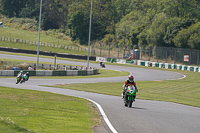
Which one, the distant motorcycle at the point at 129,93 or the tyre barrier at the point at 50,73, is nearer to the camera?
the distant motorcycle at the point at 129,93

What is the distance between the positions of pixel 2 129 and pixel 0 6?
137m

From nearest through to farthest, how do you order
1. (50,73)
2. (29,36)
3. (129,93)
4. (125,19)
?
(129,93)
(50,73)
(29,36)
(125,19)

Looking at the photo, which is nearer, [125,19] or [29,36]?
[29,36]

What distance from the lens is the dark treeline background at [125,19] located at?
81.1m

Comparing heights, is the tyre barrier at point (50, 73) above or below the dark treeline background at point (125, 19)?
below

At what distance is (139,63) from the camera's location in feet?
241

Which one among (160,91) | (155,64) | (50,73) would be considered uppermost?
(155,64)

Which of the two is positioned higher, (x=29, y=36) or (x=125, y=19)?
(x=125, y=19)

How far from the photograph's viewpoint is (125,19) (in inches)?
4377

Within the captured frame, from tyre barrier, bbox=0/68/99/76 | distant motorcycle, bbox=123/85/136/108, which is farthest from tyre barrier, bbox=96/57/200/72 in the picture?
distant motorcycle, bbox=123/85/136/108

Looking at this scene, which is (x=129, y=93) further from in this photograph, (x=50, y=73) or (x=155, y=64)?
(x=155, y=64)

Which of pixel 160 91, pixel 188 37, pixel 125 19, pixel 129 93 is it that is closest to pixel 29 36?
pixel 125 19

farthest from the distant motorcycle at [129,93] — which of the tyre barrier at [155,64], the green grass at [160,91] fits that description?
the tyre barrier at [155,64]

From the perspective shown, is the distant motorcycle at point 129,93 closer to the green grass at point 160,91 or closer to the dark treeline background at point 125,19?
the green grass at point 160,91
